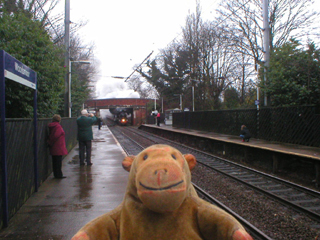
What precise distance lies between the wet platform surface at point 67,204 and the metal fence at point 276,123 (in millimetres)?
8547

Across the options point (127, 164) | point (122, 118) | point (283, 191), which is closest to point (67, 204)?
point (127, 164)

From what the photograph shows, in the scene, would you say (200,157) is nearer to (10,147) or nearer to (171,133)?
(10,147)

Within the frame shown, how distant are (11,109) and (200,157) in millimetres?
8040

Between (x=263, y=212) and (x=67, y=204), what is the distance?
12.3 feet

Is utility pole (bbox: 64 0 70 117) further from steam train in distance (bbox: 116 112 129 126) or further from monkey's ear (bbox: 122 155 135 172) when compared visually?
steam train in distance (bbox: 116 112 129 126)

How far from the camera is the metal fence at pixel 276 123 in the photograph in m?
13.2

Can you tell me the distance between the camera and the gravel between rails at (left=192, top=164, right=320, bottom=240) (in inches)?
194

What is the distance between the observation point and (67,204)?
5852mm

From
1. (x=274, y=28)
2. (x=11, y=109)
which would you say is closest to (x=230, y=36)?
(x=274, y=28)

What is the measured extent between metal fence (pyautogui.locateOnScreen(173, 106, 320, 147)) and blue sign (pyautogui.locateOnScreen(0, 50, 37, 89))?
11.2 meters

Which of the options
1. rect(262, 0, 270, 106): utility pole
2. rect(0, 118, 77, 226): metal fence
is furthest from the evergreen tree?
rect(0, 118, 77, 226): metal fence

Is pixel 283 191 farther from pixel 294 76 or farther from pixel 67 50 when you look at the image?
pixel 67 50

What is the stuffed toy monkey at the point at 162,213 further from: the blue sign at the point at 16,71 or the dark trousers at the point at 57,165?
the dark trousers at the point at 57,165

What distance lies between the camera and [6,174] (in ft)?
14.7
